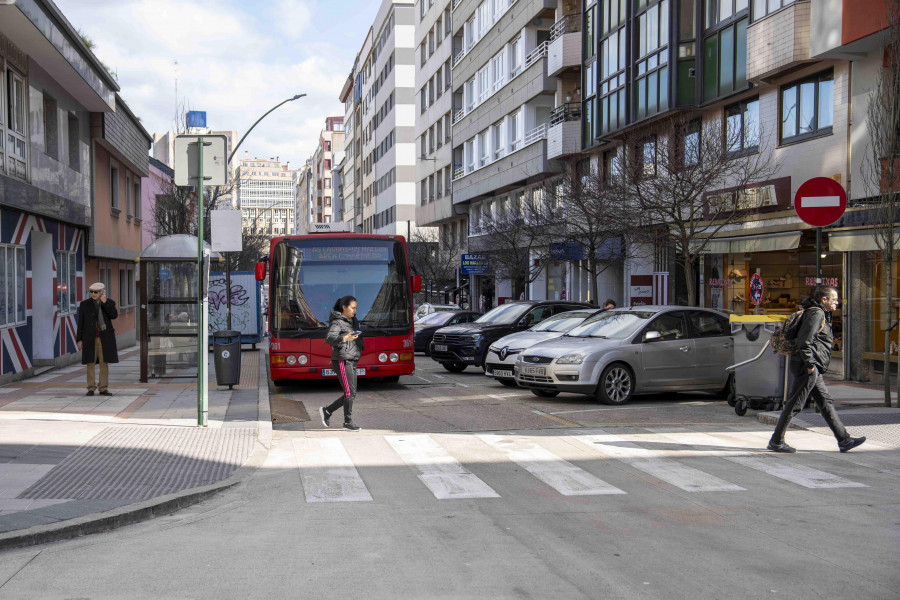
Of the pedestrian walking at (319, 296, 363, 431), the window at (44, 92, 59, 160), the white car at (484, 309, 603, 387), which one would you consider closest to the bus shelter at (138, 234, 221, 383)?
the window at (44, 92, 59, 160)

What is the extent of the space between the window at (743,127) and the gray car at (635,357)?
6911 mm

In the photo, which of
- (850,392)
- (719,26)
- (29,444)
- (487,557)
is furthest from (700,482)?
(719,26)

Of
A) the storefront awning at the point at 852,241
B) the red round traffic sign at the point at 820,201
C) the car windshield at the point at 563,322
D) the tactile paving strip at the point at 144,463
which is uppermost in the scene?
the red round traffic sign at the point at 820,201

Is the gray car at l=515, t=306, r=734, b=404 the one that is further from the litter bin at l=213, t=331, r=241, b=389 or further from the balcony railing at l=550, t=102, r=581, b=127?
the balcony railing at l=550, t=102, r=581, b=127

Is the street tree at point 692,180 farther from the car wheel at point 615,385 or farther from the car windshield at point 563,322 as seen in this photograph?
the car wheel at point 615,385

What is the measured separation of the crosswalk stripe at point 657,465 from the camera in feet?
27.3

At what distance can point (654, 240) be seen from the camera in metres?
21.3

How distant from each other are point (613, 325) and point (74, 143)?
587 inches

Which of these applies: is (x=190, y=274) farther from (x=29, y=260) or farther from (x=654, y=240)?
(x=654, y=240)

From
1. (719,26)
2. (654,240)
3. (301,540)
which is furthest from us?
(719,26)

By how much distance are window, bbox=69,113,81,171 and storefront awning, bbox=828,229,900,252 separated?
17.4 meters

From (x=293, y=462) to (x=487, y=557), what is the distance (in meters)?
4.19

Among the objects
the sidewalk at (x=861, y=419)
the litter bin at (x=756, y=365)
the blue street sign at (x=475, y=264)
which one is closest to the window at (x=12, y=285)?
the litter bin at (x=756, y=365)

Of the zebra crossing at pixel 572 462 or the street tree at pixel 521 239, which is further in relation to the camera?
the street tree at pixel 521 239
